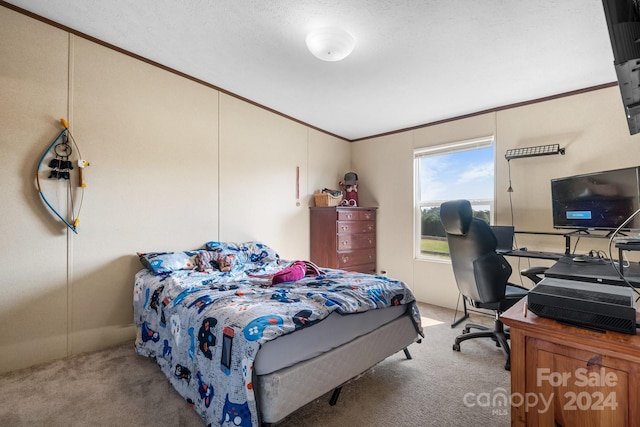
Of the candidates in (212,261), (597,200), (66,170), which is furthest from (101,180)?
(597,200)

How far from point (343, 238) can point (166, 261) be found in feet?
7.32

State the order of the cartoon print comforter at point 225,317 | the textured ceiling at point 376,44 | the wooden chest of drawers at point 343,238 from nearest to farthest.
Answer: the cartoon print comforter at point 225,317
the textured ceiling at point 376,44
the wooden chest of drawers at point 343,238

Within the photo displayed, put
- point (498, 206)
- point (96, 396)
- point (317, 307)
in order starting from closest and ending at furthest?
point (317, 307)
point (96, 396)
point (498, 206)

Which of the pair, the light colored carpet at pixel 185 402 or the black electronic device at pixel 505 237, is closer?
the light colored carpet at pixel 185 402

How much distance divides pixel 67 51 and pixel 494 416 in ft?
12.9

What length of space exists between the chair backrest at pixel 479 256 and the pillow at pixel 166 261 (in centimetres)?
232

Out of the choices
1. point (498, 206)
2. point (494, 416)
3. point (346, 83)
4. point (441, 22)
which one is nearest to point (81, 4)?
point (346, 83)

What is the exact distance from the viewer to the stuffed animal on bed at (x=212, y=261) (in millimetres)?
2533

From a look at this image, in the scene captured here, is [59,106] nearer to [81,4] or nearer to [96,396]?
[81,4]

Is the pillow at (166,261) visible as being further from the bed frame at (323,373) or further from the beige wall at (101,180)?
the bed frame at (323,373)

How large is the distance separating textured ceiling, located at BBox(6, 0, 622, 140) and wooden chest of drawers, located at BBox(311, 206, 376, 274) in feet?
4.93

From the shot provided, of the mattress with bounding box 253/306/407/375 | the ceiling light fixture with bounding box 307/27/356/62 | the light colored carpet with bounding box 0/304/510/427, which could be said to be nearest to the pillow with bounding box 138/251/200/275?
the light colored carpet with bounding box 0/304/510/427

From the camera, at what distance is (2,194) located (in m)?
1.97

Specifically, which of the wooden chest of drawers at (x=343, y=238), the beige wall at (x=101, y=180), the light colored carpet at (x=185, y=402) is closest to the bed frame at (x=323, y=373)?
the light colored carpet at (x=185, y=402)
